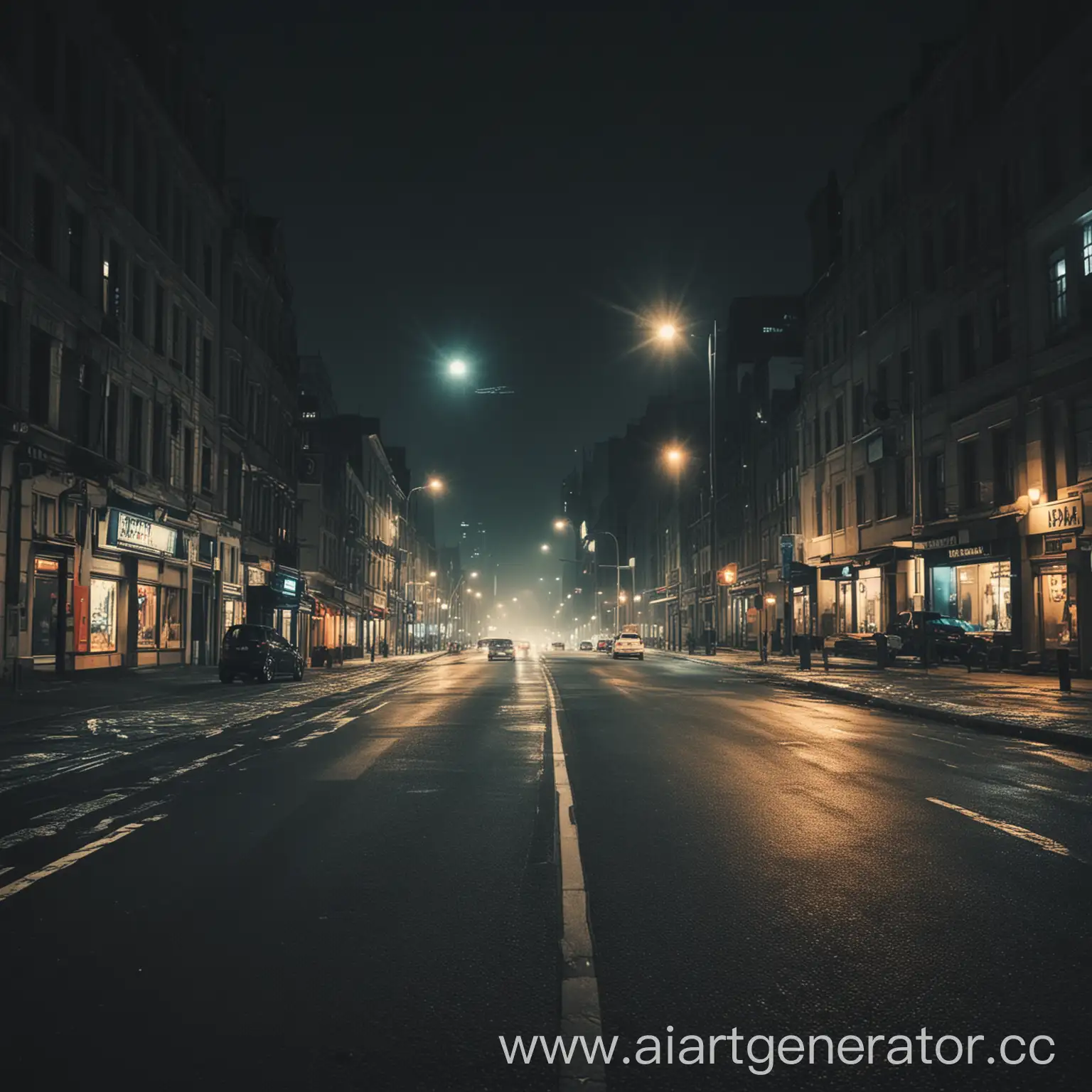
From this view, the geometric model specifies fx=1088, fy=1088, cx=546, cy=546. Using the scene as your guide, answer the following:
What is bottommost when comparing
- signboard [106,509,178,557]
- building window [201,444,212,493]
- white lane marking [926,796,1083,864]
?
white lane marking [926,796,1083,864]

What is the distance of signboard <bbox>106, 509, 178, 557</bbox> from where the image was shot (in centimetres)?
3138

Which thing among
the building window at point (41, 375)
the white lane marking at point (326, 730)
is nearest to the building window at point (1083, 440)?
the white lane marking at point (326, 730)

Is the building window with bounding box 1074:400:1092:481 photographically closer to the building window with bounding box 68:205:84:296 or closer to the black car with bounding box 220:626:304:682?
the black car with bounding box 220:626:304:682

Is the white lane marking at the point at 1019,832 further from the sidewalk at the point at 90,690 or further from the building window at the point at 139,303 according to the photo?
the building window at the point at 139,303

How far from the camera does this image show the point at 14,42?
25.8 meters

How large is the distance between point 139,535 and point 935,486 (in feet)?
90.4

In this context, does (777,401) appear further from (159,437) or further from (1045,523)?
(159,437)

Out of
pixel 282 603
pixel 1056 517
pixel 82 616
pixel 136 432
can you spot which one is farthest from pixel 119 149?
pixel 1056 517

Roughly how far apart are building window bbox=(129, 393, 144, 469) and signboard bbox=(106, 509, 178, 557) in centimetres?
191

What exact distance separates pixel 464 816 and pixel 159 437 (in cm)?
3043

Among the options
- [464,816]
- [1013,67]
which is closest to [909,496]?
[1013,67]

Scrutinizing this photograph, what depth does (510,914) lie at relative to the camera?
598 centimetres

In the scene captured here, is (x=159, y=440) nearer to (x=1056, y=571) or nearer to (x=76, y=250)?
(x=76, y=250)

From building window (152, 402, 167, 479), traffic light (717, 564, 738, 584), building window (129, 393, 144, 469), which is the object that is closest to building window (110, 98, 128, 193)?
building window (129, 393, 144, 469)
